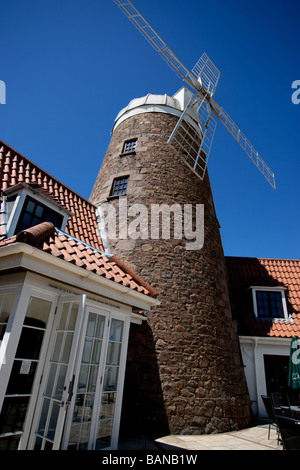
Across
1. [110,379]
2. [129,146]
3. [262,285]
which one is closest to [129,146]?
[129,146]

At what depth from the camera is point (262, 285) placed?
37.0 feet

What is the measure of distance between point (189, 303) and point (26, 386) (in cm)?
460

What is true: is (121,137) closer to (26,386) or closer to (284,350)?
(26,386)

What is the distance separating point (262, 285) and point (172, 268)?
18.9ft

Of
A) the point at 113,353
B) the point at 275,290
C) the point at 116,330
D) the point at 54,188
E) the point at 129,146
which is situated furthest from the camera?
the point at 275,290

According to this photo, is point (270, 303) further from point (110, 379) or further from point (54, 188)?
point (54, 188)

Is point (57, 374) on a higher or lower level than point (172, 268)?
lower

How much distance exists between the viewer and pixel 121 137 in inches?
420

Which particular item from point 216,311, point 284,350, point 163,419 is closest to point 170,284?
point 216,311

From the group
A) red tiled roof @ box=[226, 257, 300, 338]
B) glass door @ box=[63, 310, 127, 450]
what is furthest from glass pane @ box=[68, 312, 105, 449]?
red tiled roof @ box=[226, 257, 300, 338]

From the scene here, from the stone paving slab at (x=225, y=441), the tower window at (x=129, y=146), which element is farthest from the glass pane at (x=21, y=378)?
the tower window at (x=129, y=146)

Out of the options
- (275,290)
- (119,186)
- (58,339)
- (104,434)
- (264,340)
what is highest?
(119,186)

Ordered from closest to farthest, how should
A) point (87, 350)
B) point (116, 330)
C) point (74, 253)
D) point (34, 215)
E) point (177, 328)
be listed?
1. point (87, 350)
2. point (74, 253)
3. point (116, 330)
4. point (34, 215)
5. point (177, 328)

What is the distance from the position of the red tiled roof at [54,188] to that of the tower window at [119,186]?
0.98 meters
